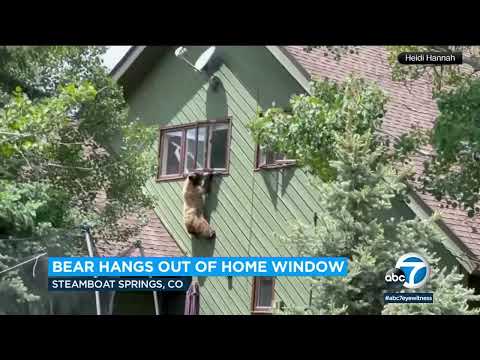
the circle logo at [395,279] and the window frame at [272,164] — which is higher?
the window frame at [272,164]

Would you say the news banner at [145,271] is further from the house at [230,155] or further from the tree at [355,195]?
the house at [230,155]

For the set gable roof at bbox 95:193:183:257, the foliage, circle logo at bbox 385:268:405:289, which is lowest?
circle logo at bbox 385:268:405:289

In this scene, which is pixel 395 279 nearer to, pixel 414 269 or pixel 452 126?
pixel 414 269

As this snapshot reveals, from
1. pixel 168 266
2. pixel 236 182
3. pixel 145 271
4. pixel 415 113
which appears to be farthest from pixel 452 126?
pixel 236 182

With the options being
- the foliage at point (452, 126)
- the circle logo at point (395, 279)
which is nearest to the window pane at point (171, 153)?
the foliage at point (452, 126)

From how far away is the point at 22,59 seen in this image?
27.5 feet

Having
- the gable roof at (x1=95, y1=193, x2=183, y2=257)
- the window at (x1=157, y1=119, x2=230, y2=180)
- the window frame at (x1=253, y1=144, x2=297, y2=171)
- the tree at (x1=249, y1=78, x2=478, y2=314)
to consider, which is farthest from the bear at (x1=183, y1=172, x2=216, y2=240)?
the tree at (x1=249, y1=78, x2=478, y2=314)

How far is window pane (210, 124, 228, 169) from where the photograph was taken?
10.0 metres

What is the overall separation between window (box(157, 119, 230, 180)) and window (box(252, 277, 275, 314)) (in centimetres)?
121

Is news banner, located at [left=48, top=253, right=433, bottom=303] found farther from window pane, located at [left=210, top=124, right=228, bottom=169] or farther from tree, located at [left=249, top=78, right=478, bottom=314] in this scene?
window pane, located at [left=210, top=124, right=228, bottom=169]

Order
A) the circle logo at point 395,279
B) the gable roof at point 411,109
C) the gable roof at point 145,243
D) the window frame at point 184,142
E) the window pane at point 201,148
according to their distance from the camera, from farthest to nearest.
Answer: the window pane at point 201,148, the window frame at point 184,142, the gable roof at point 145,243, the gable roof at point 411,109, the circle logo at point 395,279

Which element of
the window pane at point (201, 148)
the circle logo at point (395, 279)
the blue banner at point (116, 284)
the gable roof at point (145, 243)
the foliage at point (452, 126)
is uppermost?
the window pane at point (201, 148)

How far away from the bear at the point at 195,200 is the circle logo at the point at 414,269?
2631 mm

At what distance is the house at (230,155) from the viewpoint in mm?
9281
